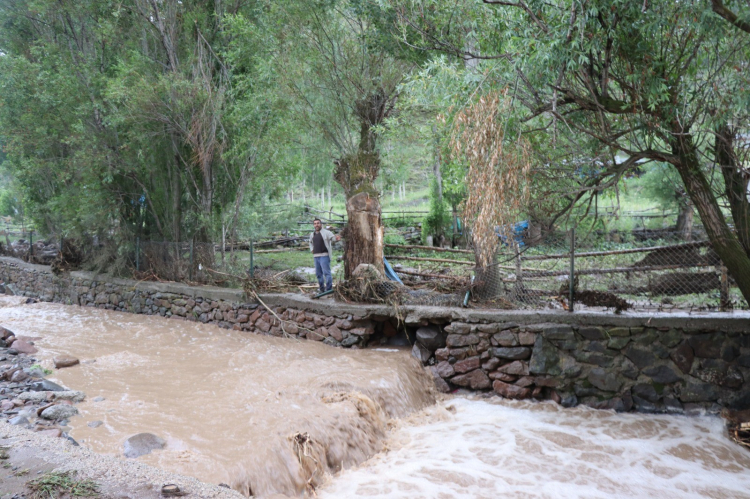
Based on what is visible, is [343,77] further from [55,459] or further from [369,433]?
[55,459]

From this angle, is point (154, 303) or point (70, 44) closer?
point (154, 303)

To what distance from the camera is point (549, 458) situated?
5.50m

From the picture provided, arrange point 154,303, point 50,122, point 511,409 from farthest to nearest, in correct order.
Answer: point 50,122 → point 154,303 → point 511,409

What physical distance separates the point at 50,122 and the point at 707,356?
1525 centimetres

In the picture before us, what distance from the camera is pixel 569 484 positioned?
4980mm

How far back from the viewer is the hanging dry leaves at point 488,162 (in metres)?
5.03

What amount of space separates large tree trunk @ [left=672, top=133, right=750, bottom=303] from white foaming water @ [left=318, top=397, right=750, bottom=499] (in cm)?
188

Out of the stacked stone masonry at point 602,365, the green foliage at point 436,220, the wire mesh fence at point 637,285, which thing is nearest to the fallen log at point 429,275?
the wire mesh fence at point 637,285

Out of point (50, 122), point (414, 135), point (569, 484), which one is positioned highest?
point (50, 122)

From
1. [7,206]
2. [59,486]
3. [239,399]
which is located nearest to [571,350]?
[239,399]

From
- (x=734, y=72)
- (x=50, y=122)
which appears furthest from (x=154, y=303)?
(x=734, y=72)

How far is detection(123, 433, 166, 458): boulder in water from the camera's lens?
465 cm

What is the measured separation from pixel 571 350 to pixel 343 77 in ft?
21.6

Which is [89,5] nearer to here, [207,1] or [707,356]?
[207,1]
